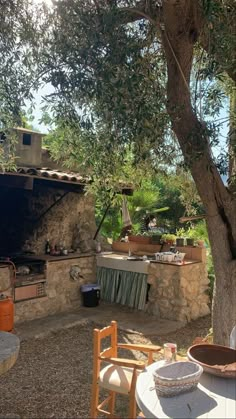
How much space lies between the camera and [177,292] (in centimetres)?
745

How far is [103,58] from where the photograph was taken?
3572mm

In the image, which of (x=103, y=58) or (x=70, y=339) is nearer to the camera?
(x=103, y=58)

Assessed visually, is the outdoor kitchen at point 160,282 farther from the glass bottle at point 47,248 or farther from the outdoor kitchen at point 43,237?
the glass bottle at point 47,248

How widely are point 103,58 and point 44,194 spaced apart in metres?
5.59

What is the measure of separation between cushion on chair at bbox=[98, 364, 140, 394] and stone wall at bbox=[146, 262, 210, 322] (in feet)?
12.9

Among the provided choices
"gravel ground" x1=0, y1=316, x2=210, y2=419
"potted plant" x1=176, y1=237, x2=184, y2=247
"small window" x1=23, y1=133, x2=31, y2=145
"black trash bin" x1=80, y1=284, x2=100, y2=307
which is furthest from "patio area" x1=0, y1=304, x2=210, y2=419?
"small window" x1=23, y1=133, x2=31, y2=145

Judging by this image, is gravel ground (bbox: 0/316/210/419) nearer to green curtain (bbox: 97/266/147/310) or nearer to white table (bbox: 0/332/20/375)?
white table (bbox: 0/332/20/375)

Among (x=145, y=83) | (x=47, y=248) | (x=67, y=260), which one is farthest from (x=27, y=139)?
(x=145, y=83)

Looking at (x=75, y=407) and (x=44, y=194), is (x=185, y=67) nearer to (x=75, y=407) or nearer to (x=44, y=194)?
(x=75, y=407)

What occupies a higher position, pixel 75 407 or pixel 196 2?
pixel 196 2

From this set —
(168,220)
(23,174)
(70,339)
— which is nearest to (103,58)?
(23,174)

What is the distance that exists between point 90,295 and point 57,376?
3403mm

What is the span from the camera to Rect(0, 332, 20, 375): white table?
327cm

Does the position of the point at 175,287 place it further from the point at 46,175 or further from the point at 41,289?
the point at 46,175
